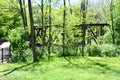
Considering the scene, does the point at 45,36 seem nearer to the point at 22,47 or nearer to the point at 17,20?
the point at 22,47

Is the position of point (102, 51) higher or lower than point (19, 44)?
lower

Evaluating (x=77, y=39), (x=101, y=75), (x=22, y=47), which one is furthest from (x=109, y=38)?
(x=101, y=75)

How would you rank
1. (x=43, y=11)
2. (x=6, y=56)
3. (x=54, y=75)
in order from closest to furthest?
(x=54, y=75)
(x=6, y=56)
(x=43, y=11)

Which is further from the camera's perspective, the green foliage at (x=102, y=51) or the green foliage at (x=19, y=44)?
the green foliage at (x=102, y=51)

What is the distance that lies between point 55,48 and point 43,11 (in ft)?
8.99

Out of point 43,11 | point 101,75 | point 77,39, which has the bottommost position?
point 101,75

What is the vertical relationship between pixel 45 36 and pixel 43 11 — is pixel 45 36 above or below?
below

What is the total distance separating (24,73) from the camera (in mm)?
10242

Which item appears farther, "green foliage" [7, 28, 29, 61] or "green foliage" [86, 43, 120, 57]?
"green foliage" [86, 43, 120, 57]

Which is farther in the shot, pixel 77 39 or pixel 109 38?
pixel 109 38

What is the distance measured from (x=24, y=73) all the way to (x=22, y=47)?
19.4ft

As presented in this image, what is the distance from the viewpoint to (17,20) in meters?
30.3

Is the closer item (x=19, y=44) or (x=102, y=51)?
(x=19, y=44)

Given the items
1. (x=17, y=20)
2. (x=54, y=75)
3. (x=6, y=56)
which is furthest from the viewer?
(x=17, y=20)
